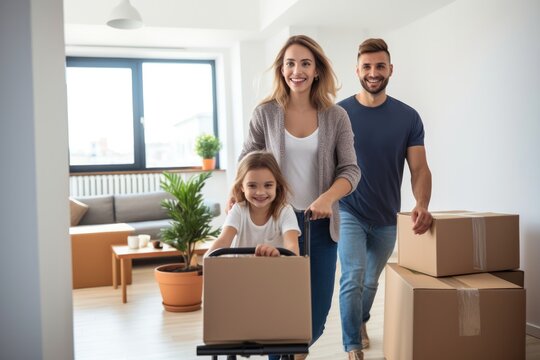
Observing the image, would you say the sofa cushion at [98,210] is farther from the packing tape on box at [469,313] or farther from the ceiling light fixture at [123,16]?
the packing tape on box at [469,313]

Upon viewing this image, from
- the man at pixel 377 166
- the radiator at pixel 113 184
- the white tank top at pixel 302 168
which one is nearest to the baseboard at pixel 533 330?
the man at pixel 377 166

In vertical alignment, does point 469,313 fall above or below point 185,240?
below

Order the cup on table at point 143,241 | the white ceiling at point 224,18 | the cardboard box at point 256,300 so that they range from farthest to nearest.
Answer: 1. the white ceiling at point 224,18
2. the cup on table at point 143,241
3. the cardboard box at point 256,300

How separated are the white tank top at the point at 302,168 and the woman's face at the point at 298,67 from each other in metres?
0.17

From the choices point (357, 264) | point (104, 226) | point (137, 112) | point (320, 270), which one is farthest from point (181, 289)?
point (137, 112)

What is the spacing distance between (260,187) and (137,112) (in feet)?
18.1

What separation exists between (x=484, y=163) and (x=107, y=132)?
4786mm

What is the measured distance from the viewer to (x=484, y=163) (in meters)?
3.80

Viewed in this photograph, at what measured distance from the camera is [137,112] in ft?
23.3

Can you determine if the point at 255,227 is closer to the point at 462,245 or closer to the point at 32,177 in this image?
the point at 32,177

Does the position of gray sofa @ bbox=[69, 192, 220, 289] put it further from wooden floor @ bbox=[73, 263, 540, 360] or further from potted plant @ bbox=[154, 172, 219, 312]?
potted plant @ bbox=[154, 172, 219, 312]

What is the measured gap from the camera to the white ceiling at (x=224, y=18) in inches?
192

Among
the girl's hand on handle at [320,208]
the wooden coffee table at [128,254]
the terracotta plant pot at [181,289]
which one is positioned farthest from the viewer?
the wooden coffee table at [128,254]

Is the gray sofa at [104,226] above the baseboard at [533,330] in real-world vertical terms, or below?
above
